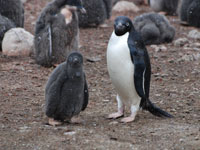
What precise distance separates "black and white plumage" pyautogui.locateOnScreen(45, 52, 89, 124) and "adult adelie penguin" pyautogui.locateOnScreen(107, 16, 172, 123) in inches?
14.6

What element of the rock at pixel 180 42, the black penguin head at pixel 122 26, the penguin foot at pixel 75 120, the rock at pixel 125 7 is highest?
the black penguin head at pixel 122 26

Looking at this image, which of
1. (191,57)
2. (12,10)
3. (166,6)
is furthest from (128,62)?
(166,6)

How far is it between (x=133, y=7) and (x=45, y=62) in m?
5.71

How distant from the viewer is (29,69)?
6.84 m

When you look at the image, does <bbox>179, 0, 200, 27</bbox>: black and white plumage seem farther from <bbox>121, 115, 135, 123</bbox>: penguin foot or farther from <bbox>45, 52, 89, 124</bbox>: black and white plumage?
<bbox>45, 52, 89, 124</bbox>: black and white plumage

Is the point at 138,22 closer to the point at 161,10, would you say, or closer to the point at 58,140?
the point at 161,10

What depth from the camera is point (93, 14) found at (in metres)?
9.78

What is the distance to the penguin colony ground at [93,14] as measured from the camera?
9742mm

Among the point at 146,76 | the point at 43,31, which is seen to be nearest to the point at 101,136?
the point at 146,76

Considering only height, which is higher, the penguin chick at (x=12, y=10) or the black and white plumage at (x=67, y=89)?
the penguin chick at (x=12, y=10)

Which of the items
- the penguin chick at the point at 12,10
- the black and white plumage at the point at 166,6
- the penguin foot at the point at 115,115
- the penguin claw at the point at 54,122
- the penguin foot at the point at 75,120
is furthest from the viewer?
the black and white plumage at the point at 166,6

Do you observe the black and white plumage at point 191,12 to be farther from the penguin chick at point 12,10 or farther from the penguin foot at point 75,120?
the penguin foot at point 75,120

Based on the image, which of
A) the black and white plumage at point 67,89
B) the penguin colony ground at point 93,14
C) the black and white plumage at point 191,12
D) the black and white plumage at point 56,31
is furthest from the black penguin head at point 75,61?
the black and white plumage at point 191,12

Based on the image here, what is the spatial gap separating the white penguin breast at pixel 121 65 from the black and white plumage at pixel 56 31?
2.15m
